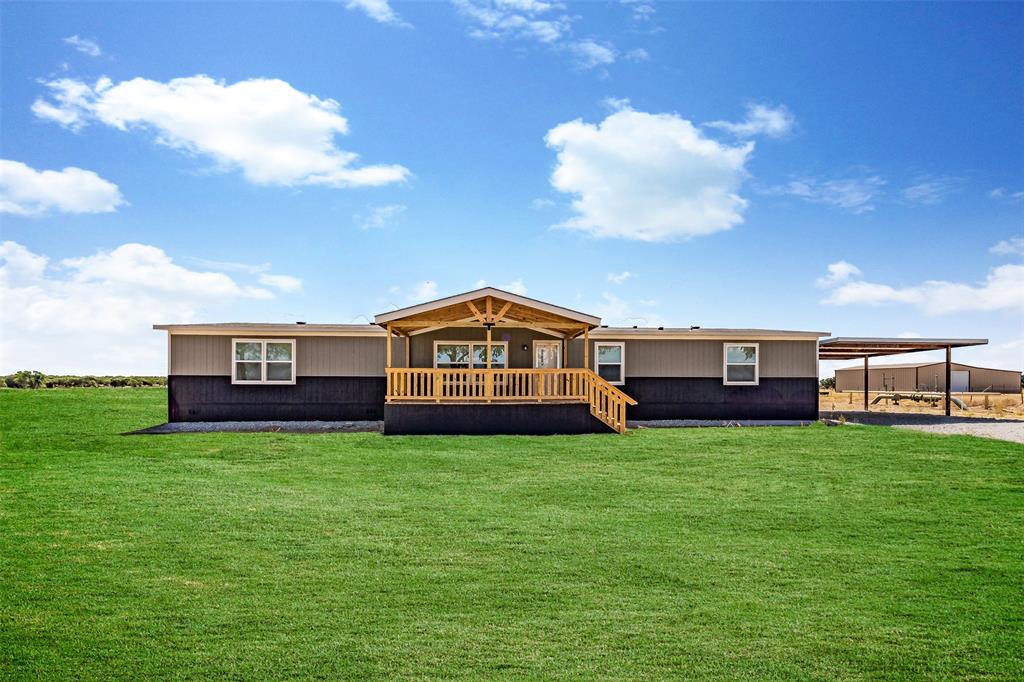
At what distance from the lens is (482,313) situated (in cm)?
1719

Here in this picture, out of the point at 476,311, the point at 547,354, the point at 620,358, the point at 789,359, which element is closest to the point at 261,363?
the point at 476,311

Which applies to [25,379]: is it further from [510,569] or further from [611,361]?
[510,569]

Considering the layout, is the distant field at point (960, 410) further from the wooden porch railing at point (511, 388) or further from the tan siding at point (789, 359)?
the wooden porch railing at point (511, 388)

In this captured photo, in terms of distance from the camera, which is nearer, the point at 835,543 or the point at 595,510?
the point at 835,543

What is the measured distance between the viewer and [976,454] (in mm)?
13000

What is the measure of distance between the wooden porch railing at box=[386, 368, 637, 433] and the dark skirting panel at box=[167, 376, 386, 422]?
3292mm

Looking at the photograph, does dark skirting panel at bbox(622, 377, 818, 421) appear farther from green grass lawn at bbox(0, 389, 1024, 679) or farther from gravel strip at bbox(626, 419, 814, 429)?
green grass lawn at bbox(0, 389, 1024, 679)

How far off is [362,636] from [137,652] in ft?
4.73

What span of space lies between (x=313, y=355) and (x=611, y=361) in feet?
28.5

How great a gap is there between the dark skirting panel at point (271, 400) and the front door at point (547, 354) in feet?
15.4

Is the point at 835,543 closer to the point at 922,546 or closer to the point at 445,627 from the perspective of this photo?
the point at 922,546

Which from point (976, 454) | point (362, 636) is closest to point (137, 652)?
point (362, 636)

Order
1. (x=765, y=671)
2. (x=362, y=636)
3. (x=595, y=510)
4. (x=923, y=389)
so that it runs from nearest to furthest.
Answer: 1. (x=765, y=671)
2. (x=362, y=636)
3. (x=595, y=510)
4. (x=923, y=389)

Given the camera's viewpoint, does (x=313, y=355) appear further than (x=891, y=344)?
No
